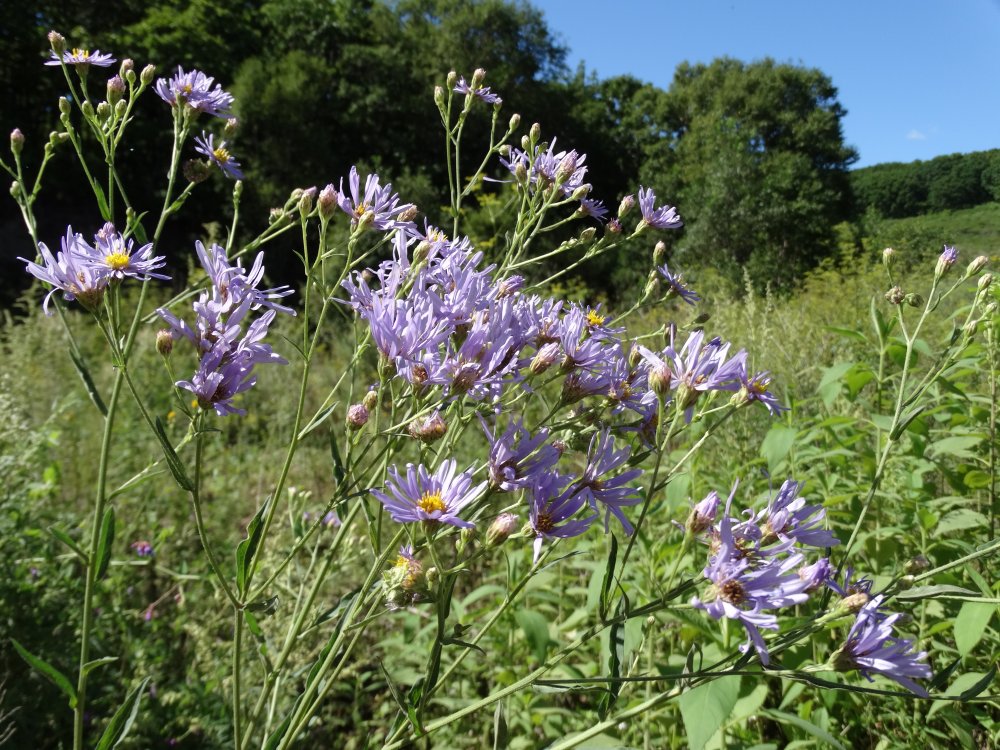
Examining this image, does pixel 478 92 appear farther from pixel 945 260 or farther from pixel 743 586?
pixel 743 586

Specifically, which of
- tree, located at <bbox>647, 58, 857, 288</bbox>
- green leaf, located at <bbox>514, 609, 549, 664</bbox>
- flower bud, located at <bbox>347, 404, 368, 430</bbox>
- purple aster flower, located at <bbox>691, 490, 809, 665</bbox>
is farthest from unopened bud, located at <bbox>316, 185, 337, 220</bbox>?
tree, located at <bbox>647, 58, 857, 288</bbox>

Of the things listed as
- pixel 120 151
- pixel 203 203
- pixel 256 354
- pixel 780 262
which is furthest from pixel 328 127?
pixel 256 354

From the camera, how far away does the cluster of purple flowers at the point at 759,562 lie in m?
0.80

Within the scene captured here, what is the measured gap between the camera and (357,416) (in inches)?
43.0

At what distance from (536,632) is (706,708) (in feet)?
1.73

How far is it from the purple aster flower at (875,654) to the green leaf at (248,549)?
780 mm

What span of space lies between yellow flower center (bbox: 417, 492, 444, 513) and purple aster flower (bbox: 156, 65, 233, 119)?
1085 mm

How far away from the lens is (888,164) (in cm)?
513

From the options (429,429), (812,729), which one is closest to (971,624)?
(812,729)

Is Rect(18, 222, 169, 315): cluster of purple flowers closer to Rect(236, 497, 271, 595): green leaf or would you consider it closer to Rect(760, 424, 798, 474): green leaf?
Rect(236, 497, 271, 595): green leaf

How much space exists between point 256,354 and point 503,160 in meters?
0.93

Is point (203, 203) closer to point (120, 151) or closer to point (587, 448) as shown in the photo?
point (120, 151)

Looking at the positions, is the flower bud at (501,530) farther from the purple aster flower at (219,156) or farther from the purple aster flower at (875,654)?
the purple aster flower at (219,156)

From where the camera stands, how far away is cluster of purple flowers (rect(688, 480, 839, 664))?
80 cm
